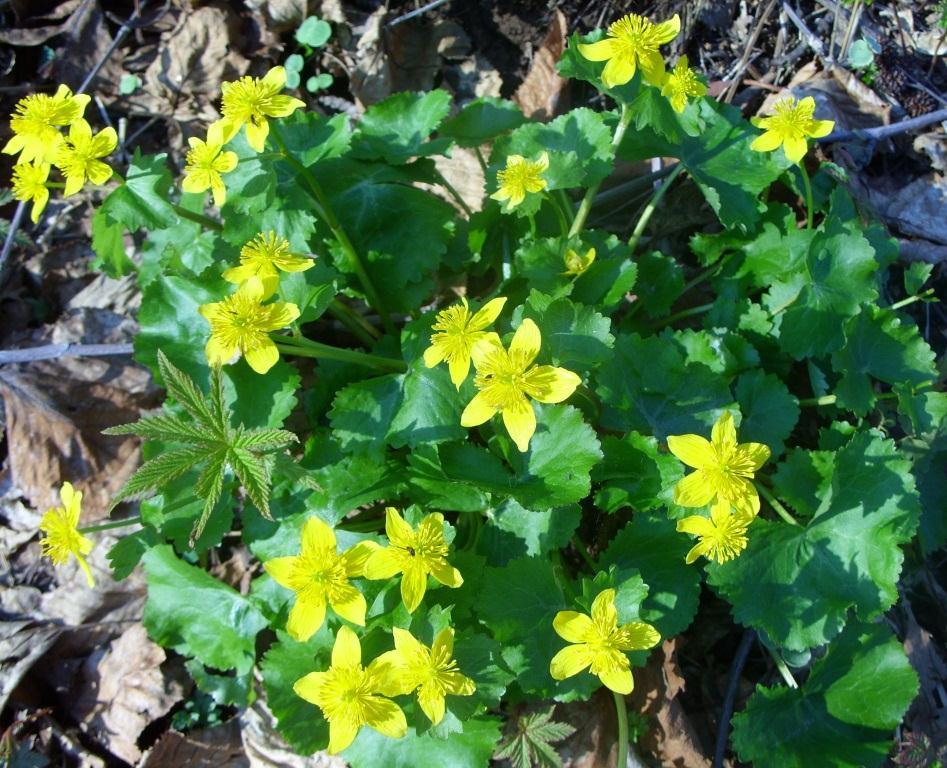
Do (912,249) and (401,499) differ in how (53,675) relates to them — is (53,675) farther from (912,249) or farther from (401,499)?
(912,249)

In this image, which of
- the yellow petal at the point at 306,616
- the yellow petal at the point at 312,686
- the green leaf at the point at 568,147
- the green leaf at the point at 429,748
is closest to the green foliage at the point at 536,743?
the green leaf at the point at 429,748

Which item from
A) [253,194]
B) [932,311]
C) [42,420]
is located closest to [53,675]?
[42,420]

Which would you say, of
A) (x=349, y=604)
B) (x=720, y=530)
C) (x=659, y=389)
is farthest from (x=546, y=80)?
(x=349, y=604)

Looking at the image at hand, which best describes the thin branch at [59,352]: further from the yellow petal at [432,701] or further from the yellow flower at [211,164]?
the yellow petal at [432,701]

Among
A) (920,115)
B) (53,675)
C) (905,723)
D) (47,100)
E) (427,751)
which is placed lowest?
(53,675)

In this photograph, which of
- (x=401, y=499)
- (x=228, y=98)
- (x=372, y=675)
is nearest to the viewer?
(x=372, y=675)

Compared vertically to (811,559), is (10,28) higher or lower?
higher

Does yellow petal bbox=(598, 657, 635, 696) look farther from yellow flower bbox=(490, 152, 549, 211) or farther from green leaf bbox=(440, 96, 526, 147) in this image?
green leaf bbox=(440, 96, 526, 147)

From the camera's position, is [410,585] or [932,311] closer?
[410,585]

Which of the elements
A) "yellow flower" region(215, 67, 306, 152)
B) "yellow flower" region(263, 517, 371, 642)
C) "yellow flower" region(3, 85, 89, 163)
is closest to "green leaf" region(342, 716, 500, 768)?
"yellow flower" region(263, 517, 371, 642)
